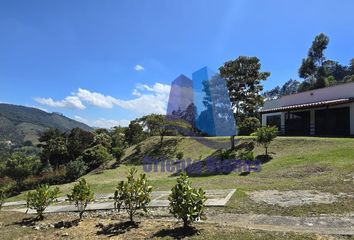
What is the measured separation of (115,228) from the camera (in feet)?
23.1

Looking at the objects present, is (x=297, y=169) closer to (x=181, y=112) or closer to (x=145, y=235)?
(x=145, y=235)

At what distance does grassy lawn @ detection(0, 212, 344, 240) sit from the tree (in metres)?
19.5

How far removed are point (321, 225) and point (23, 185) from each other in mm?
20608

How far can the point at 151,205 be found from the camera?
9203 millimetres

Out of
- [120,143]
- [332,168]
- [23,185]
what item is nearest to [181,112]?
[120,143]

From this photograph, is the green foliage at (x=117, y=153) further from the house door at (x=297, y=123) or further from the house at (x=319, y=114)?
the house door at (x=297, y=123)

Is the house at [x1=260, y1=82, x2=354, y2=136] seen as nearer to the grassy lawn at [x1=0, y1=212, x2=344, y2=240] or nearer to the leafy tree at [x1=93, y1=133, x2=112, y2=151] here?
the leafy tree at [x1=93, y1=133, x2=112, y2=151]

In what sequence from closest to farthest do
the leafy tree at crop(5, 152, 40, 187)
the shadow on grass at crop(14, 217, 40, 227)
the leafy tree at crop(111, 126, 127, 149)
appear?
the shadow on grass at crop(14, 217, 40, 227)
the leafy tree at crop(5, 152, 40, 187)
the leafy tree at crop(111, 126, 127, 149)

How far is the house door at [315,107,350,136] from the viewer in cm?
2478

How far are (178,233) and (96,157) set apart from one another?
22671 mm

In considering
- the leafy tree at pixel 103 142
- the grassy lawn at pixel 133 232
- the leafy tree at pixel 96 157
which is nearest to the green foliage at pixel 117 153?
the leafy tree at pixel 96 157

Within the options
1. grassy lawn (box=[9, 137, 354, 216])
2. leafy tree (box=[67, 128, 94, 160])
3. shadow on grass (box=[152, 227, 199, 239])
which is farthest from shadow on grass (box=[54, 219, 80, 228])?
leafy tree (box=[67, 128, 94, 160])

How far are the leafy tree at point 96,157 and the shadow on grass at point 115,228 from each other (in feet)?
66.0

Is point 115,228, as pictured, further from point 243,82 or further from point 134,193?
point 243,82
